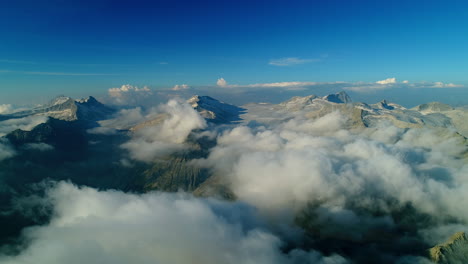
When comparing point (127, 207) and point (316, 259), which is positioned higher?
point (127, 207)

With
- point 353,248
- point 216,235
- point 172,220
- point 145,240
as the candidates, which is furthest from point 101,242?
point 353,248

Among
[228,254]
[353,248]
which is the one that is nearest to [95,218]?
[228,254]

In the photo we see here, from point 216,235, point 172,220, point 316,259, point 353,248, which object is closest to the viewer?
point 216,235

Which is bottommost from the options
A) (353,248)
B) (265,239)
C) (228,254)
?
(353,248)

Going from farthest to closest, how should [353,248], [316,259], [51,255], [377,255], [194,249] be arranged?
[353,248]
[377,255]
[316,259]
[194,249]
[51,255]

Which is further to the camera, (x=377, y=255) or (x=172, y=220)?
(x=377, y=255)

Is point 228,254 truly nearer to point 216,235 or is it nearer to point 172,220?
point 216,235

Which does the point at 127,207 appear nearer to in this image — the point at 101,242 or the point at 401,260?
the point at 101,242
